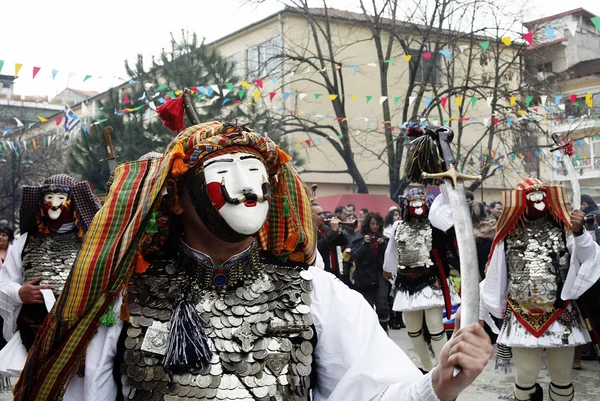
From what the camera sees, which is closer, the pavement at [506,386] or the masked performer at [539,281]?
the masked performer at [539,281]

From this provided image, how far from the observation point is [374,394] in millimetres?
2539

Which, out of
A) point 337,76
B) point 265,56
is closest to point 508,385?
point 337,76

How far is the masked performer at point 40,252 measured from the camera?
19.0 feet

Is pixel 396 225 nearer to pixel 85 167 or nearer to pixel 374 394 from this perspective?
pixel 374 394

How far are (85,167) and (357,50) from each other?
10.5 m

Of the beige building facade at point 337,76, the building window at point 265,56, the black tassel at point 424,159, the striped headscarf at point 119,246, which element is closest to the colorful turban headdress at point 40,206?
the striped headscarf at point 119,246

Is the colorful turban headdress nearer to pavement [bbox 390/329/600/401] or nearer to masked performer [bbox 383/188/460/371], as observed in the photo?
masked performer [bbox 383/188/460/371]

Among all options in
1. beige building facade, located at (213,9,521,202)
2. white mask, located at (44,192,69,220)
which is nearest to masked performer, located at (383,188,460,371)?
white mask, located at (44,192,69,220)

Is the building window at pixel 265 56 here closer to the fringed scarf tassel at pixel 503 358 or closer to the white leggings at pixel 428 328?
the white leggings at pixel 428 328

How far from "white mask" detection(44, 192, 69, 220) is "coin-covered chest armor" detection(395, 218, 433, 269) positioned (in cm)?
382

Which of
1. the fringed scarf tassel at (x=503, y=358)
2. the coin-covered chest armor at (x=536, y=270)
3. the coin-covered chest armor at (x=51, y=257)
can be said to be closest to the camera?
the coin-covered chest armor at (x=51, y=257)

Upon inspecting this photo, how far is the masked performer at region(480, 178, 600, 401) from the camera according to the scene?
19.7 feet

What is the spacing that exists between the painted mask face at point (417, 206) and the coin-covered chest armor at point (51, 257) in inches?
149

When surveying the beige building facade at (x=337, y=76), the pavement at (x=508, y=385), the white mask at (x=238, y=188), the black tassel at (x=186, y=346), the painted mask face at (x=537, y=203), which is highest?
the beige building facade at (x=337, y=76)
